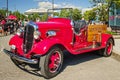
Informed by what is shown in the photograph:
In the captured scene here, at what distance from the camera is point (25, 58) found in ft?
22.0

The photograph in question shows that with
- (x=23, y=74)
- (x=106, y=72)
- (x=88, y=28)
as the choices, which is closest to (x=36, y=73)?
(x=23, y=74)

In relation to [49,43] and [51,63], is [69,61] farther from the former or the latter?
[49,43]

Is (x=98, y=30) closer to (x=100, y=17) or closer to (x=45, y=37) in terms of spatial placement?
(x=45, y=37)

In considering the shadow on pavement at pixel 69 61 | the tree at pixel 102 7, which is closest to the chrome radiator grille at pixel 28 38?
the shadow on pavement at pixel 69 61

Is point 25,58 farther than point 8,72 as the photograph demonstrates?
No

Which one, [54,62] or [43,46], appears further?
[54,62]

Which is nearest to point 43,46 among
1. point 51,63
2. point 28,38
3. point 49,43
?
point 49,43

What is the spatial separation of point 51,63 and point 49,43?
59 centimetres

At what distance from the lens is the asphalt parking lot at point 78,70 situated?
A: 6867 mm

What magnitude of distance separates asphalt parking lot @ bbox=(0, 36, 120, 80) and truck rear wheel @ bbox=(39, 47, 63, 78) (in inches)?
6.6

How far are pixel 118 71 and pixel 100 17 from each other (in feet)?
73.9

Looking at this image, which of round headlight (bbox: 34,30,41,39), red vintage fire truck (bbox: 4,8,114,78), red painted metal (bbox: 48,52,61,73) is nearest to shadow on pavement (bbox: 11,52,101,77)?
red vintage fire truck (bbox: 4,8,114,78)

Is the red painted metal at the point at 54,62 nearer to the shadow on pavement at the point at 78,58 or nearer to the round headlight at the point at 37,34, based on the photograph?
the round headlight at the point at 37,34

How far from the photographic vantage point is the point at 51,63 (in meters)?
6.97
